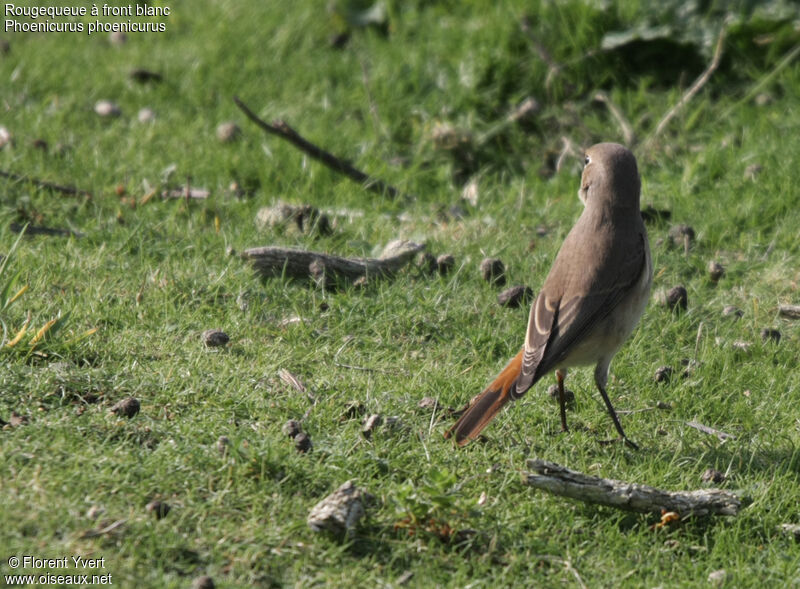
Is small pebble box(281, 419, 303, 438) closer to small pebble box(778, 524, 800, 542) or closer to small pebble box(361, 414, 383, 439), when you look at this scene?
small pebble box(361, 414, 383, 439)

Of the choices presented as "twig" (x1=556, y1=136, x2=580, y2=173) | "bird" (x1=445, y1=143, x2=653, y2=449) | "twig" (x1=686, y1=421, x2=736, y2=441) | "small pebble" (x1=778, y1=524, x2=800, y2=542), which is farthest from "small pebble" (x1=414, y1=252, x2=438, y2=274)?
"small pebble" (x1=778, y1=524, x2=800, y2=542)

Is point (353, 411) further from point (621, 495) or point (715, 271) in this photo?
point (715, 271)

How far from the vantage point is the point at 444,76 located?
25.5 feet

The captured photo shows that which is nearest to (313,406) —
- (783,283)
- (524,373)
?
(524,373)

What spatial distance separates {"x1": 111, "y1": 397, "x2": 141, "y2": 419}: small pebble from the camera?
4113 millimetres

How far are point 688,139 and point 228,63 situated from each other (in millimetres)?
3464

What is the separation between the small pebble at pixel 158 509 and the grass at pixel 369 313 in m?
0.05

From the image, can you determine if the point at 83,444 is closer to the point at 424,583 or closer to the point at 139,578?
the point at 139,578

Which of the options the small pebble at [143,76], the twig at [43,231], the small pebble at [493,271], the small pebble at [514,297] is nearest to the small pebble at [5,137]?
the twig at [43,231]

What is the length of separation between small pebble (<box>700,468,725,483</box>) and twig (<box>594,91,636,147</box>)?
3.36m

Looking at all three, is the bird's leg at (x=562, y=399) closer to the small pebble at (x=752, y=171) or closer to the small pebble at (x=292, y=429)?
the small pebble at (x=292, y=429)

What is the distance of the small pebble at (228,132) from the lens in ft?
23.9

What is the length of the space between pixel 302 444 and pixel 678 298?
2451 millimetres

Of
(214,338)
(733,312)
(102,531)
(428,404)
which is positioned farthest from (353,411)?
(733,312)
